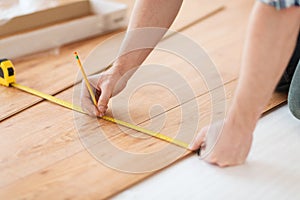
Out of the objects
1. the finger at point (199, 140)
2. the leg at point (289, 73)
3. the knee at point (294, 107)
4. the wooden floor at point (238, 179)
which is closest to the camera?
the wooden floor at point (238, 179)

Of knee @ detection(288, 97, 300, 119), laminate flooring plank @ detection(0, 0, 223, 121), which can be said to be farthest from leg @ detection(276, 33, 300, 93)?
laminate flooring plank @ detection(0, 0, 223, 121)

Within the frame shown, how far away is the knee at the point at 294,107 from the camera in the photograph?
1.62m

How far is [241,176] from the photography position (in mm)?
1368

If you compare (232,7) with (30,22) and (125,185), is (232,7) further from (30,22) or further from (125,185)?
(125,185)

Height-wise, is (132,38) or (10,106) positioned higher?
(132,38)

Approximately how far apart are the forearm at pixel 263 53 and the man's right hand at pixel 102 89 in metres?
0.48

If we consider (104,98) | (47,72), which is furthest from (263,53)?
(47,72)

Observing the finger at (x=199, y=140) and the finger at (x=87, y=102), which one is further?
the finger at (x=87, y=102)

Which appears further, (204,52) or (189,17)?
(189,17)

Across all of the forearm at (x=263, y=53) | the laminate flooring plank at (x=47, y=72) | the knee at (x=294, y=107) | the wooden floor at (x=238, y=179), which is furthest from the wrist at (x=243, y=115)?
the laminate flooring plank at (x=47, y=72)

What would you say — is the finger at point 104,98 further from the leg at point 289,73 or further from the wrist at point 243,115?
the leg at point 289,73

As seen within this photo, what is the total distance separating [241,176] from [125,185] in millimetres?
300

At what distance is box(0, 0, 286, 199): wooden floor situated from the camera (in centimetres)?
136

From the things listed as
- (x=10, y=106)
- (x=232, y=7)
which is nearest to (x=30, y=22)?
(x=10, y=106)
